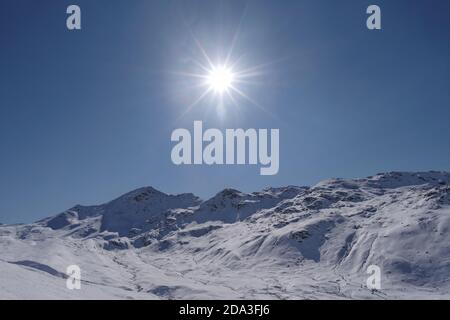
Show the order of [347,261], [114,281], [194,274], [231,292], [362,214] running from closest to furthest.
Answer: [231,292] < [114,281] < [347,261] < [194,274] < [362,214]

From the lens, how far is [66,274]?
11081 centimetres

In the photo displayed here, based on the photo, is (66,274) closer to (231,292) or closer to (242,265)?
(231,292)

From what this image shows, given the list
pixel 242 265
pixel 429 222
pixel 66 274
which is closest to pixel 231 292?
pixel 66 274

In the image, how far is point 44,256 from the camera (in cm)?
13238

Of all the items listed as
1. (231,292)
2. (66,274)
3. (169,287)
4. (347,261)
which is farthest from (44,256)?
(347,261)

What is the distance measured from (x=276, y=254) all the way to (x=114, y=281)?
2832 inches

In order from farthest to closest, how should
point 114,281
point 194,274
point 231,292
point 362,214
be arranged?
point 362,214 → point 194,274 → point 114,281 → point 231,292

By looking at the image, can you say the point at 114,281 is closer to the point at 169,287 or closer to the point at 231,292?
the point at 169,287
